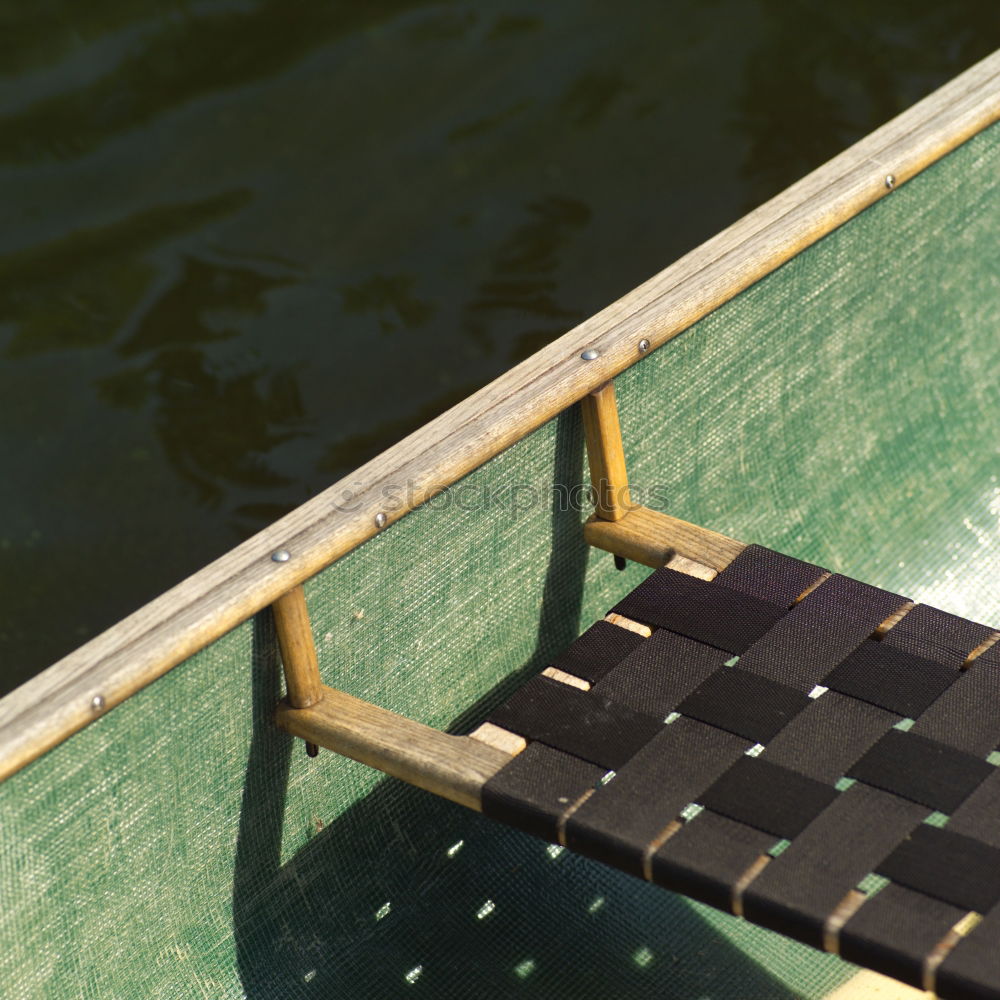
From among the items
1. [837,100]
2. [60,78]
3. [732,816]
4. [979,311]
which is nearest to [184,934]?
[732,816]

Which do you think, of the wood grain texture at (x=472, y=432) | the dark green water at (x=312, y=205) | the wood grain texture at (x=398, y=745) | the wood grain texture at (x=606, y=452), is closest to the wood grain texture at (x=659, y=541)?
the wood grain texture at (x=606, y=452)

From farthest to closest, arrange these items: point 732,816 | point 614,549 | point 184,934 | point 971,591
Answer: point 971,591 → point 614,549 → point 184,934 → point 732,816

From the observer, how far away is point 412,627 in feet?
6.20

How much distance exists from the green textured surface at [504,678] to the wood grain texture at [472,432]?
0.21 feet

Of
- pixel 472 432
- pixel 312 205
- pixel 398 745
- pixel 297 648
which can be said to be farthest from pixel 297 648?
pixel 312 205

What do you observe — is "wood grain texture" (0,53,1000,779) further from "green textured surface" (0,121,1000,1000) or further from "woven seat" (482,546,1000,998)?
"woven seat" (482,546,1000,998)

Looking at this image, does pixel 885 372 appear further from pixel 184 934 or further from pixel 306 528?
pixel 184 934

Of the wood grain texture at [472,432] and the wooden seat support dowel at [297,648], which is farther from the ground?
the wood grain texture at [472,432]

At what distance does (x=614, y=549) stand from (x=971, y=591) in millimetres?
626

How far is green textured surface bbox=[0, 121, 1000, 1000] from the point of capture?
5.49 feet

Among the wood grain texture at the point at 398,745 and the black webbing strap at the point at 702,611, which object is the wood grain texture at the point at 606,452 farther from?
the wood grain texture at the point at 398,745

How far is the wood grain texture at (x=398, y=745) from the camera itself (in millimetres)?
1638

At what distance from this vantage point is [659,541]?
6.35 feet

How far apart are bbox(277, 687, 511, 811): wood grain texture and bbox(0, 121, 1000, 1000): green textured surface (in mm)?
64
